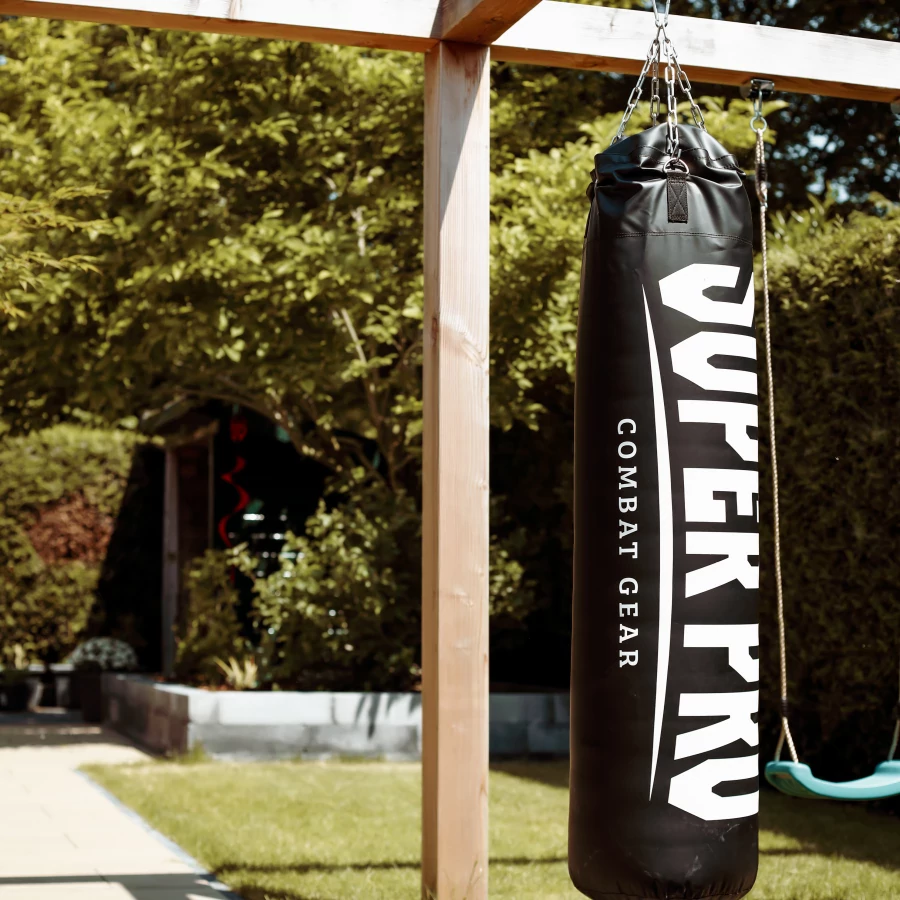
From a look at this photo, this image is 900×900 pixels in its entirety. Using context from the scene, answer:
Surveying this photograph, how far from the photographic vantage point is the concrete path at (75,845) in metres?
5.38

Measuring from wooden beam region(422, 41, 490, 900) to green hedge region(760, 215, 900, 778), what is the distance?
3.45 meters

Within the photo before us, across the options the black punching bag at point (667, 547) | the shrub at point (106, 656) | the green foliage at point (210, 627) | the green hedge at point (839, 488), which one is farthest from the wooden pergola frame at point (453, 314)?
the shrub at point (106, 656)

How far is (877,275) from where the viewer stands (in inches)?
278

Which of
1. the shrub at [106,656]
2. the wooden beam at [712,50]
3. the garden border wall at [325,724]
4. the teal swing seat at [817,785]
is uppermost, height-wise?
the wooden beam at [712,50]

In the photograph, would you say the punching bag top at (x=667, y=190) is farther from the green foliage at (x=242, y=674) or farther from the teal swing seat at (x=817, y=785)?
the green foliage at (x=242, y=674)

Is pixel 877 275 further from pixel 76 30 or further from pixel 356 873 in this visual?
pixel 76 30

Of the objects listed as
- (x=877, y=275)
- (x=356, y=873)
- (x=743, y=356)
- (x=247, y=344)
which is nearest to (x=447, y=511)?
(x=743, y=356)

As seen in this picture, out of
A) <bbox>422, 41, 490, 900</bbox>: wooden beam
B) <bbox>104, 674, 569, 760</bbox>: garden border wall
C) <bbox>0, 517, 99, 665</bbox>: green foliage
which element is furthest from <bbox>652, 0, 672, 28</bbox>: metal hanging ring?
<bbox>0, 517, 99, 665</bbox>: green foliage

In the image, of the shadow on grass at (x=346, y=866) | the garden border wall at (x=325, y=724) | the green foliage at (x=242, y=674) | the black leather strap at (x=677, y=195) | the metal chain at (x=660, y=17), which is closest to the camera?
the black leather strap at (x=677, y=195)

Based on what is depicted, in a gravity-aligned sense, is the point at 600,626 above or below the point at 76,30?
below

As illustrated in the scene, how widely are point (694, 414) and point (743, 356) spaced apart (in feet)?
0.79

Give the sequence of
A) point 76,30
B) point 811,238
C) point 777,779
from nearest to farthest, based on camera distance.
Result: point 777,779
point 811,238
point 76,30

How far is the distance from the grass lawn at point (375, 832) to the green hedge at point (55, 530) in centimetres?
583

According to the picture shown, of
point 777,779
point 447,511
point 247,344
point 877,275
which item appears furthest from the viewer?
point 247,344
